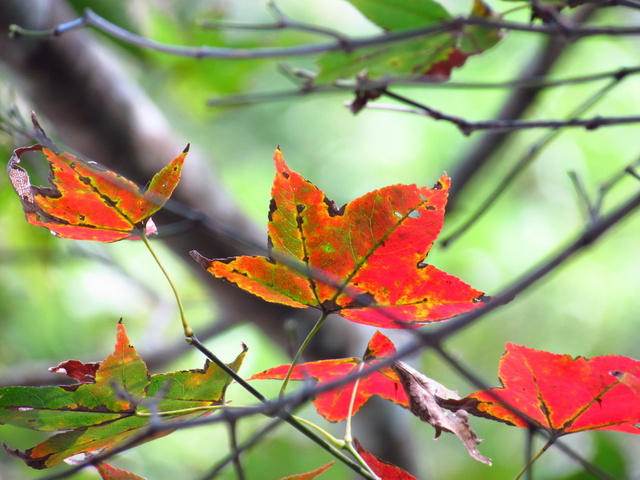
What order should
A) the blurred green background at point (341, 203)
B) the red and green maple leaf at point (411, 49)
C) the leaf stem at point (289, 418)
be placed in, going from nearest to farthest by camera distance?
the leaf stem at point (289, 418) → the red and green maple leaf at point (411, 49) → the blurred green background at point (341, 203)

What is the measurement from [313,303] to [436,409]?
0.07 metres

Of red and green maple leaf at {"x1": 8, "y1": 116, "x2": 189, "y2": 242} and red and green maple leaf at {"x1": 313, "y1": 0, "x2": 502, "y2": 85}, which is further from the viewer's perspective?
red and green maple leaf at {"x1": 313, "y1": 0, "x2": 502, "y2": 85}

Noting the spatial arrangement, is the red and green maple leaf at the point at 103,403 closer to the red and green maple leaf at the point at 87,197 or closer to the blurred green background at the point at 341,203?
the red and green maple leaf at the point at 87,197

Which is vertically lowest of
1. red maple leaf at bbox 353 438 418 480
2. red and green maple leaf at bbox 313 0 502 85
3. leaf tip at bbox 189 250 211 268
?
red maple leaf at bbox 353 438 418 480

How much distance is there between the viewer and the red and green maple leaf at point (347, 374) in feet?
0.92

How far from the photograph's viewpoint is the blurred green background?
1076 mm

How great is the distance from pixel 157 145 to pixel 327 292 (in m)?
0.58

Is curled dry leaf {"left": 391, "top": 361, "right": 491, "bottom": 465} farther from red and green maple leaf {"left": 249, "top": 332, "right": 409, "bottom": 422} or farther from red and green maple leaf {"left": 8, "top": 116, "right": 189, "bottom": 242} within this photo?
red and green maple leaf {"left": 8, "top": 116, "right": 189, "bottom": 242}

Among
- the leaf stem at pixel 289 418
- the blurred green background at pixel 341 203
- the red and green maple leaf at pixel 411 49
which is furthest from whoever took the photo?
the blurred green background at pixel 341 203

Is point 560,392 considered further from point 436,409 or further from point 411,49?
point 411,49

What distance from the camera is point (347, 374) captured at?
0.29 metres

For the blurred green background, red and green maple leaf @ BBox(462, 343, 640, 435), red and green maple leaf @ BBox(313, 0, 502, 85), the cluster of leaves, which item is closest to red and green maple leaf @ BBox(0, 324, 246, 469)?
the cluster of leaves

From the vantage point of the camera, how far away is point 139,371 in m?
0.25

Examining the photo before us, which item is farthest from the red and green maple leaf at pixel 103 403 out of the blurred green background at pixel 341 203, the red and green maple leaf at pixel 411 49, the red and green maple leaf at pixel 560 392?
the blurred green background at pixel 341 203
